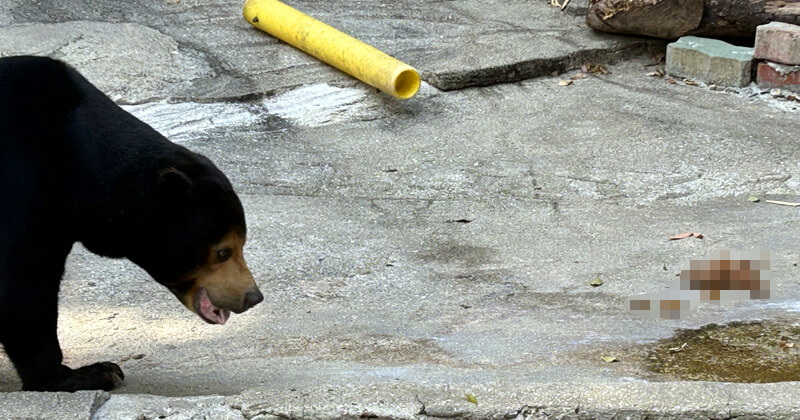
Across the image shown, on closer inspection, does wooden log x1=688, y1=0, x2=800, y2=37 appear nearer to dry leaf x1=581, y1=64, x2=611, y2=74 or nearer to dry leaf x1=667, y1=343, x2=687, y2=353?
dry leaf x1=581, y1=64, x2=611, y2=74

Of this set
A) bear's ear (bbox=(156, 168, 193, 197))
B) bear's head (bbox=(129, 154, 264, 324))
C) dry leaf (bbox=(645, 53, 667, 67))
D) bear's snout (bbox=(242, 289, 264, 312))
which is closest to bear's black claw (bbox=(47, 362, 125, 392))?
bear's head (bbox=(129, 154, 264, 324))

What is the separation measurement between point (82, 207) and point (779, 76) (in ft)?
16.8

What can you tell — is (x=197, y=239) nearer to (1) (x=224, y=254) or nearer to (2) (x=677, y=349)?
(1) (x=224, y=254)

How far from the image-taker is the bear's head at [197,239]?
3.01 meters

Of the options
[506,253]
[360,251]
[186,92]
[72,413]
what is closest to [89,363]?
[72,413]

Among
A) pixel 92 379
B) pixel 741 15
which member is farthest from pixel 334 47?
pixel 92 379

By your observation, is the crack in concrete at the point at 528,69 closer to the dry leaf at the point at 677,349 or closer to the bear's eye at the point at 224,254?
the dry leaf at the point at 677,349

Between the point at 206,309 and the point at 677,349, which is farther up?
the point at 206,309

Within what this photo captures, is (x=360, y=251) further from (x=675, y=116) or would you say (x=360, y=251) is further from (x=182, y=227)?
(x=675, y=116)

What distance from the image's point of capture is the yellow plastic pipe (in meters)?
6.44

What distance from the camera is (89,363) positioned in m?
3.58

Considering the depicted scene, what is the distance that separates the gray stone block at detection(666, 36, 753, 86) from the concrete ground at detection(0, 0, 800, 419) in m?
0.14

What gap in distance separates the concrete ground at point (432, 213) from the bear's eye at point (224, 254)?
43cm

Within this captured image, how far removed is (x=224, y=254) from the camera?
10.3 ft
